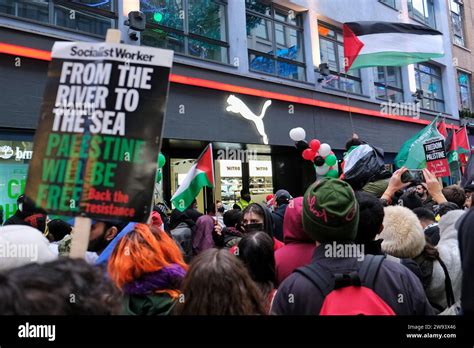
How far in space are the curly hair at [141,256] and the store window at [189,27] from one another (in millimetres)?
8643

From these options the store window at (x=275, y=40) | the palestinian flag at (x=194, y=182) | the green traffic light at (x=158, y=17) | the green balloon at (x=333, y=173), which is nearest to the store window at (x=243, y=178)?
the store window at (x=275, y=40)

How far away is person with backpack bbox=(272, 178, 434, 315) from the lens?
2.05m

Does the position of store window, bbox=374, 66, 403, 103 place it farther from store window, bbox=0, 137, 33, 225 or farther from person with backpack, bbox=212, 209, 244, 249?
store window, bbox=0, 137, 33, 225

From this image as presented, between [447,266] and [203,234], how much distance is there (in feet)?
12.0

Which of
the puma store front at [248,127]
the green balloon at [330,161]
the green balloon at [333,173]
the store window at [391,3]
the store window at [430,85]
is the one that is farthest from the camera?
the store window at [430,85]

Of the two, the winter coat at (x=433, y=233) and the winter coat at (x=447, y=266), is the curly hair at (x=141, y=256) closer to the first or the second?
the winter coat at (x=447, y=266)

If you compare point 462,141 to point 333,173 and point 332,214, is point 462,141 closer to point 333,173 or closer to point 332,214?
point 333,173

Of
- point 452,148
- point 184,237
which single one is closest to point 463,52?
point 452,148

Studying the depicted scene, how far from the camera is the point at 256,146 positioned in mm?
12961

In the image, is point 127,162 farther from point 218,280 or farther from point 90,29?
point 90,29

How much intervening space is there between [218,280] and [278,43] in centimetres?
1265

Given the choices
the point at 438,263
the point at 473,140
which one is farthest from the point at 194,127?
the point at 473,140

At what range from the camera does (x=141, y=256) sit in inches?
99.8

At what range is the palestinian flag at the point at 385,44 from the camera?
8.61m
